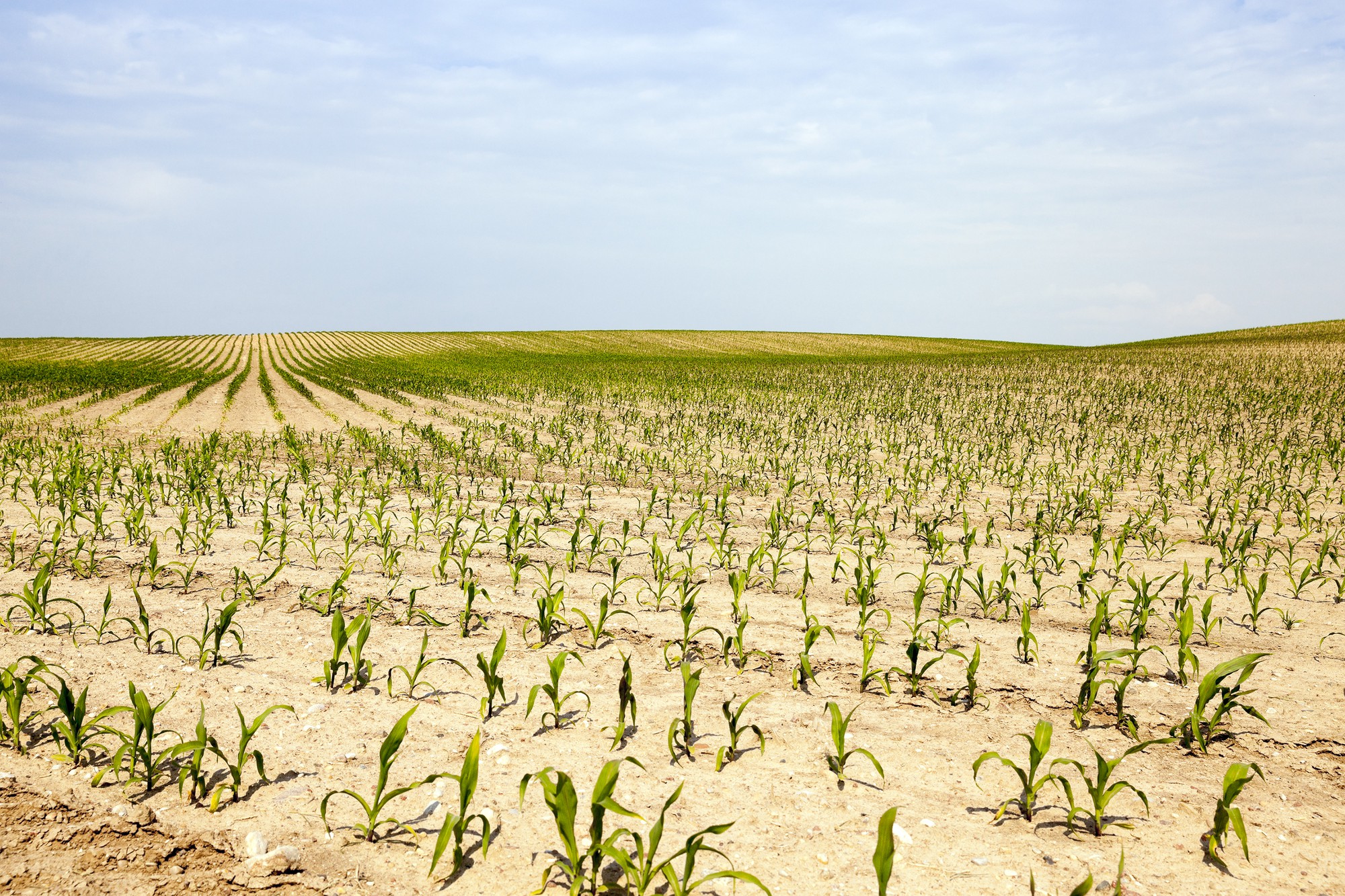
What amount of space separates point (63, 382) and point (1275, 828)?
34214 millimetres

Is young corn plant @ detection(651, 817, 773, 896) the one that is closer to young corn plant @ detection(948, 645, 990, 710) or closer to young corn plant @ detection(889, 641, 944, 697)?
young corn plant @ detection(889, 641, 944, 697)

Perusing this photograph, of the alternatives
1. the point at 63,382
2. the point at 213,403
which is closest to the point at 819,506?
the point at 213,403

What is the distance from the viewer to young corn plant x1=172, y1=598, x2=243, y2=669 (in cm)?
414

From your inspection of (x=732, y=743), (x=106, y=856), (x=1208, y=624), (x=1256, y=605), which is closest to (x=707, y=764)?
(x=732, y=743)

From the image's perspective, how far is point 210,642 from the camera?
4.54 m

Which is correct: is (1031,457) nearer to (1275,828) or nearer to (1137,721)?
(1137,721)

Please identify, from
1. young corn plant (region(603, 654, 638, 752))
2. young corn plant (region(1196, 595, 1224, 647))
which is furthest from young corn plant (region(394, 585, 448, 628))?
young corn plant (region(1196, 595, 1224, 647))

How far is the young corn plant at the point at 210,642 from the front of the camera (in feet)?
13.6

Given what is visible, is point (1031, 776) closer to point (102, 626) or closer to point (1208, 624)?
point (1208, 624)

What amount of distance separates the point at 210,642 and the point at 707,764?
352 cm

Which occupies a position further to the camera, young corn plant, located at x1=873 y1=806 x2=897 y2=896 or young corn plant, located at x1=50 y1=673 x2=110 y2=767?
young corn plant, located at x1=50 y1=673 x2=110 y2=767

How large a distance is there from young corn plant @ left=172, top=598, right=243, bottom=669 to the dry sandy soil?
80 millimetres

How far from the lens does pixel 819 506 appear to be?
310 inches

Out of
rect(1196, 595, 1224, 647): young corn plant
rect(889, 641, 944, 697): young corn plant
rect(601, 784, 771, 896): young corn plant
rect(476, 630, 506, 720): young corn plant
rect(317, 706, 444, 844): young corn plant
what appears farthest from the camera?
rect(1196, 595, 1224, 647): young corn plant
